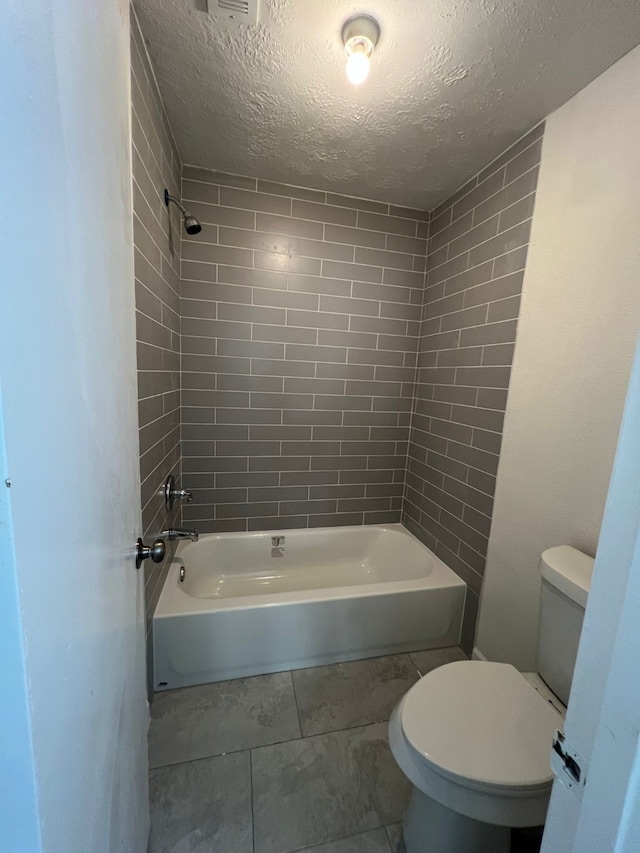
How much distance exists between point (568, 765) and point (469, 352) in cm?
163

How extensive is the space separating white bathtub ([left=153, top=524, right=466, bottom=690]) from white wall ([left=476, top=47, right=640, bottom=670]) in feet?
1.30

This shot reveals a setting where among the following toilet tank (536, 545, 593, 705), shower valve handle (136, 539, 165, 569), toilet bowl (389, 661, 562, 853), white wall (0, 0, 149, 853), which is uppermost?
white wall (0, 0, 149, 853)

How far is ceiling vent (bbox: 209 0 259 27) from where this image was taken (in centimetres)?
93

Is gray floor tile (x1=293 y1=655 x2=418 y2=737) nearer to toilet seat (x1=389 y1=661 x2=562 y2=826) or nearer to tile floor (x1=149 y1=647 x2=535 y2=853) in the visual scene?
tile floor (x1=149 y1=647 x2=535 y2=853)

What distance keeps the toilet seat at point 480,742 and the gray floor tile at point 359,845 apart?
0.36m

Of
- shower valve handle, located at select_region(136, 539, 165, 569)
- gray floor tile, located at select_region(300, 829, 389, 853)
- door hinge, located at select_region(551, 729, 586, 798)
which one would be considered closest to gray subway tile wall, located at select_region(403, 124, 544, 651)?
gray floor tile, located at select_region(300, 829, 389, 853)

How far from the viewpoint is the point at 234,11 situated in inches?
37.7

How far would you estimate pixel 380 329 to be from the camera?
→ 2141mm

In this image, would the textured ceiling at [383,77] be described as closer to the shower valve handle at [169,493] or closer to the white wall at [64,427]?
the white wall at [64,427]

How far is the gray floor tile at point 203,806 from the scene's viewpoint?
0.98 m

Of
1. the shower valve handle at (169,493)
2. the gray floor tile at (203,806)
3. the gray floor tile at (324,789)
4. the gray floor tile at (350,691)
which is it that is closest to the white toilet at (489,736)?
the gray floor tile at (324,789)

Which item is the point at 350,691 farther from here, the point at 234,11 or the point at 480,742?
the point at 234,11

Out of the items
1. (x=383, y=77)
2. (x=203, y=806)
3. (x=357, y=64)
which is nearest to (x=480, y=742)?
(x=203, y=806)

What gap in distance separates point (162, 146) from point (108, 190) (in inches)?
45.3
